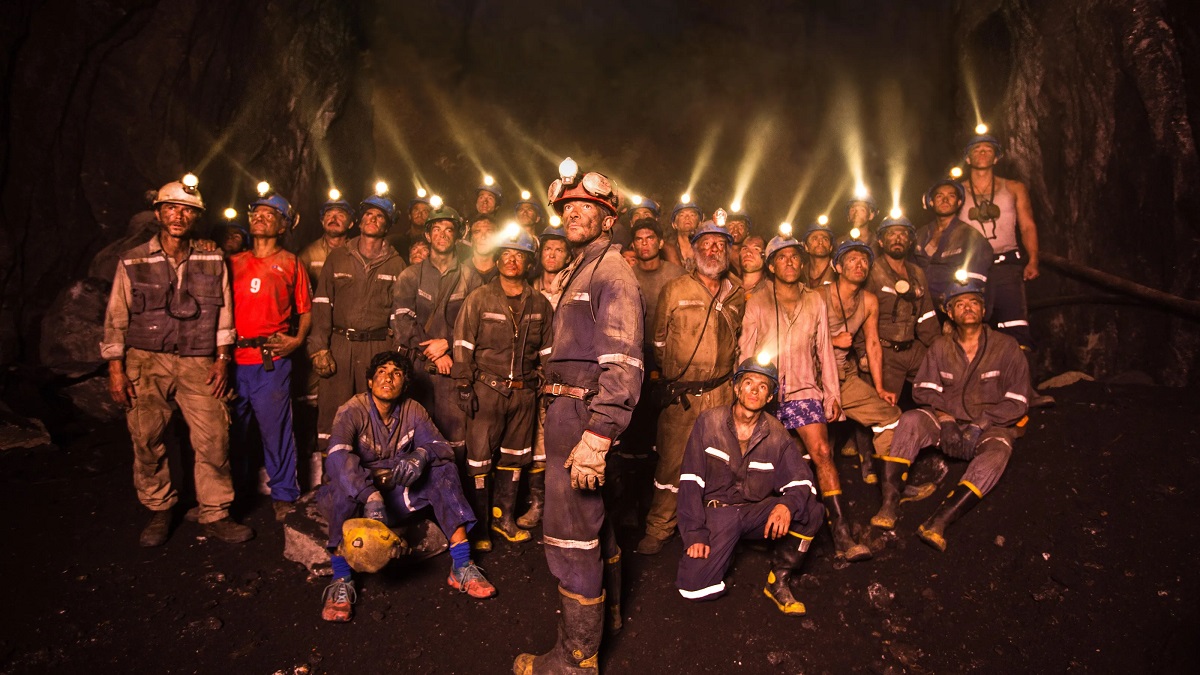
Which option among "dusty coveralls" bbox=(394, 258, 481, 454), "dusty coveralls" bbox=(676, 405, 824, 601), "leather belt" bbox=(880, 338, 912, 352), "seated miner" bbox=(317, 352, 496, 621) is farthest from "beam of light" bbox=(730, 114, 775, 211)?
"seated miner" bbox=(317, 352, 496, 621)

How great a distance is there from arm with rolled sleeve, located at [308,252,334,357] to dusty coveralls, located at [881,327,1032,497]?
4.92m

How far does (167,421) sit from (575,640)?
A: 3.61 meters

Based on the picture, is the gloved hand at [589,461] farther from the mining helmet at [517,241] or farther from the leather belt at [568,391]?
the mining helmet at [517,241]

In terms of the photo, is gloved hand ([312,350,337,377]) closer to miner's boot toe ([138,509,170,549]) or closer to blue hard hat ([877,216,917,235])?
miner's boot toe ([138,509,170,549])

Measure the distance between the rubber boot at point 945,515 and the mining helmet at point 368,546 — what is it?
12.5ft

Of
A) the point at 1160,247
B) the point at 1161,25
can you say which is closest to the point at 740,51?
the point at 1161,25

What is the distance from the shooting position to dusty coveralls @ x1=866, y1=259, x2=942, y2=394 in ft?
18.8

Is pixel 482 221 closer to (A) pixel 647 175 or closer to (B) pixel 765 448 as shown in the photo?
(B) pixel 765 448

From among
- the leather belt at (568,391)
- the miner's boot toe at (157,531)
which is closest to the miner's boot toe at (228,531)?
the miner's boot toe at (157,531)

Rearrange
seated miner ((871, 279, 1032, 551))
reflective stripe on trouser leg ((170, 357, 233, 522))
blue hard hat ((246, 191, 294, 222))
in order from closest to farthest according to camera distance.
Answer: reflective stripe on trouser leg ((170, 357, 233, 522))
seated miner ((871, 279, 1032, 551))
blue hard hat ((246, 191, 294, 222))

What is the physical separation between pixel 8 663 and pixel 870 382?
6.46 meters

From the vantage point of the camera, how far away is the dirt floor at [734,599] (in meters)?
3.57

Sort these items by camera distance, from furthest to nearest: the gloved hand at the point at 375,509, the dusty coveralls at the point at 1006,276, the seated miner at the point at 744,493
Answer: the dusty coveralls at the point at 1006,276 → the seated miner at the point at 744,493 → the gloved hand at the point at 375,509

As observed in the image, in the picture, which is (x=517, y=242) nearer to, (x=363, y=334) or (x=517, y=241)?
(x=517, y=241)
